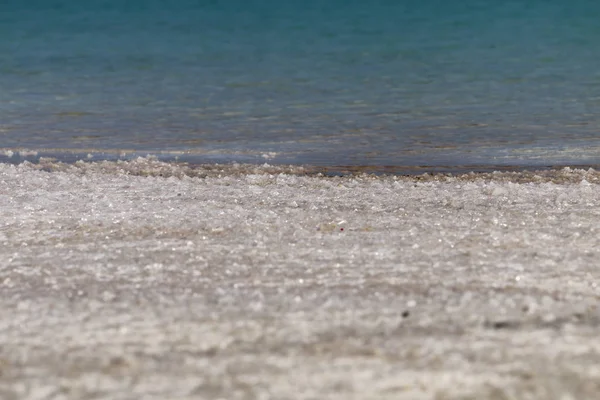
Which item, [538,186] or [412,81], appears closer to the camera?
[538,186]

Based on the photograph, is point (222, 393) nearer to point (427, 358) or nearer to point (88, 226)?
point (427, 358)

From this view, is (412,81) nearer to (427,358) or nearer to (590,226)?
(590,226)

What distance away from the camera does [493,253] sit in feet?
10.9

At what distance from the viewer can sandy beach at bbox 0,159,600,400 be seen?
220 centimetres

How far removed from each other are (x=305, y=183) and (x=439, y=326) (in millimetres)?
2591

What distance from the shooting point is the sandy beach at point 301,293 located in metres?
2.20

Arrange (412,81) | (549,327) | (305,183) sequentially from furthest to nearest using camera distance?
1. (412,81)
2. (305,183)
3. (549,327)

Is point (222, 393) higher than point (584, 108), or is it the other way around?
point (584, 108)

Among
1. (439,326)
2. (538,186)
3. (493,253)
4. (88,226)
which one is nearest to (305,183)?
(538,186)

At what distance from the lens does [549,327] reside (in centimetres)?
251

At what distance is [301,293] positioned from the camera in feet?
9.39

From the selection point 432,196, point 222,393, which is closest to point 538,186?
point 432,196

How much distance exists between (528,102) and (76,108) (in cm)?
428

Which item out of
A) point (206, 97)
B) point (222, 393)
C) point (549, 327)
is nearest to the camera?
point (222, 393)
